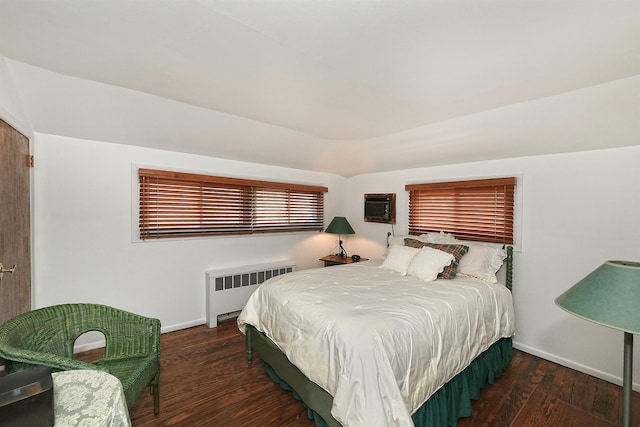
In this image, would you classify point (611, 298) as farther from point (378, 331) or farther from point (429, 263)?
point (429, 263)

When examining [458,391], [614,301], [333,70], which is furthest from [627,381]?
[333,70]

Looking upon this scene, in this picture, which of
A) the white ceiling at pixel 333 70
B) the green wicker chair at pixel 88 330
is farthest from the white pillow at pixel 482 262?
the green wicker chair at pixel 88 330

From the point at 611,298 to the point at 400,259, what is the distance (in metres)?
1.94

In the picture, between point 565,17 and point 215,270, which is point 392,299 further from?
point 215,270

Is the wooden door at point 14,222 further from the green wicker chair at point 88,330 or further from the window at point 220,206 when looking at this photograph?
the window at point 220,206

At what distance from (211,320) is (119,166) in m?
1.97

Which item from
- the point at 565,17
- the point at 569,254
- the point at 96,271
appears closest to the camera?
the point at 565,17

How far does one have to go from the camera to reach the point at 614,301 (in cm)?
87

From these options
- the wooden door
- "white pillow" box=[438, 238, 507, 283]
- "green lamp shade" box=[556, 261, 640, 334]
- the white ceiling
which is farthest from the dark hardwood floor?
the white ceiling

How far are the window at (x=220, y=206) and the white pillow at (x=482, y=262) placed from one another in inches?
91.9

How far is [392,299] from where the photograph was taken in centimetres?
197

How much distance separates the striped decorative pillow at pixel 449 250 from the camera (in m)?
2.54

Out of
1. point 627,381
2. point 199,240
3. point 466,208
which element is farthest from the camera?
point 199,240

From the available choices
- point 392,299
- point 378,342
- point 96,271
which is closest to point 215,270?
point 96,271
